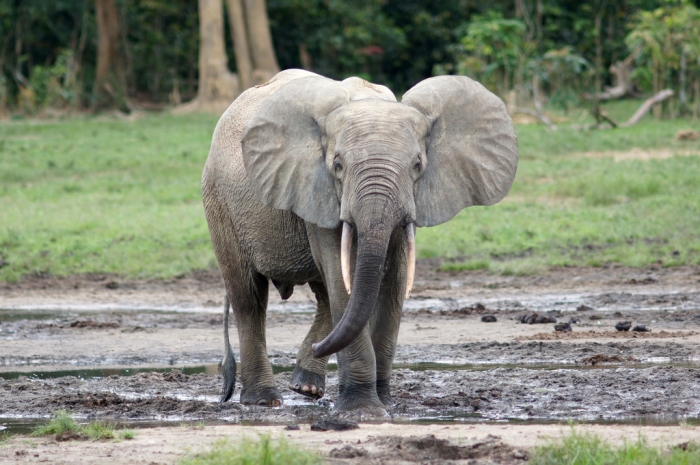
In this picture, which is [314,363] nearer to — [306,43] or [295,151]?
[295,151]

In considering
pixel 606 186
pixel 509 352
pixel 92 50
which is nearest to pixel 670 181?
pixel 606 186

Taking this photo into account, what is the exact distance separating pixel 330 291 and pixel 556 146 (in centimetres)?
1344

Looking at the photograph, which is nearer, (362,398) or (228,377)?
(362,398)

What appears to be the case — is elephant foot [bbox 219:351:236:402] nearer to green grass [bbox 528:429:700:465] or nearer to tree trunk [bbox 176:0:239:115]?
green grass [bbox 528:429:700:465]

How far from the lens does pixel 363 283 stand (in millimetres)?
5566

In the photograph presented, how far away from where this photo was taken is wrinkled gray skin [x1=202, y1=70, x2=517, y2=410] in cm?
565

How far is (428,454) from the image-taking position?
505 centimetres

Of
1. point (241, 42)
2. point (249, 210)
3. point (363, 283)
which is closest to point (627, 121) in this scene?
point (241, 42)

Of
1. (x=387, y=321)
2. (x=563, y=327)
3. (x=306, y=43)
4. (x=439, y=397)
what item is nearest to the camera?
(x=387, y=321)

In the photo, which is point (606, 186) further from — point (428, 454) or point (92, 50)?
point (92, 50)

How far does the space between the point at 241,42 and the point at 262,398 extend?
2200cm

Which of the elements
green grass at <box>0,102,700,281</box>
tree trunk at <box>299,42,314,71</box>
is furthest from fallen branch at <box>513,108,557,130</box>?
tree trunk at <box>299,42,314,71</box>

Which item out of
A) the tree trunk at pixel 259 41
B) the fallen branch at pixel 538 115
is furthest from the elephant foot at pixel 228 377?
the tree trunk at pixel 259 41

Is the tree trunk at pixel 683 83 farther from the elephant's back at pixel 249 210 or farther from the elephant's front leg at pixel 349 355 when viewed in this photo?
the elephant's front leg at pixel 349 355
